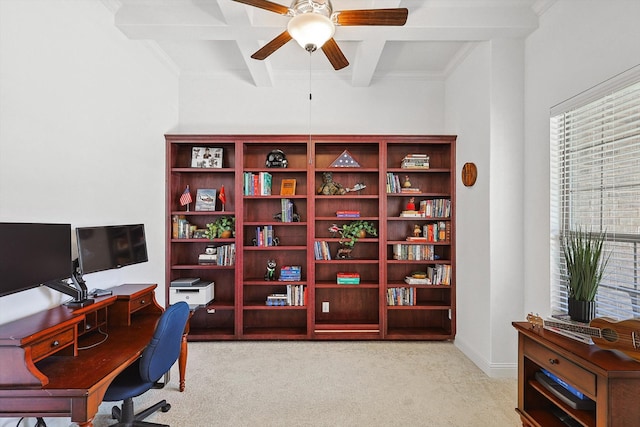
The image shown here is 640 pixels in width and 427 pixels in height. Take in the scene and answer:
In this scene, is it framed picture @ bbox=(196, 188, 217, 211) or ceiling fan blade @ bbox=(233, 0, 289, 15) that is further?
framed picture @ bbox=(196, 188, 217, 211)

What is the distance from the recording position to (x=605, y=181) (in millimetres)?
2143

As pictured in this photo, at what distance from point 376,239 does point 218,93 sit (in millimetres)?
2643

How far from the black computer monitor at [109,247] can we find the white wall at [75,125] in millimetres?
163

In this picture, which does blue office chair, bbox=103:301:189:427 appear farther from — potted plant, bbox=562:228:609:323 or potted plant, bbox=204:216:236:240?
potted plant, bbox=562:228:609:323

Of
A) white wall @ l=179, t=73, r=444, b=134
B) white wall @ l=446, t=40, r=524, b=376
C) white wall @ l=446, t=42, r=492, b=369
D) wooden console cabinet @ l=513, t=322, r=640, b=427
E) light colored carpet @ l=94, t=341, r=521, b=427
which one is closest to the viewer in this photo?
wooden console cabinet @ l=513, t=322, r=640, b=427

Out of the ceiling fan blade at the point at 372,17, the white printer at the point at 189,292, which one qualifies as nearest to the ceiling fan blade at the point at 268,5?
the ceiling fan blade at the point at 372,17

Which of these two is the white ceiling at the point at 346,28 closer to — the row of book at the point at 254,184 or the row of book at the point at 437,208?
the row of book at the point at 254,184

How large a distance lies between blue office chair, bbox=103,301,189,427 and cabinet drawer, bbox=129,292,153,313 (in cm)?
43

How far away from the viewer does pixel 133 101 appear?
10.1 ft

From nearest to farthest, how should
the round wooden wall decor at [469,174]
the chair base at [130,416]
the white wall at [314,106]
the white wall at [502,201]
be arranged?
the chair base at [130,416] < the white wall at [502,201] < the round wooden wall decor at [469,174] < the white wall at [314,106]

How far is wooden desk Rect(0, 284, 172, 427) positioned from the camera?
1.49 meters

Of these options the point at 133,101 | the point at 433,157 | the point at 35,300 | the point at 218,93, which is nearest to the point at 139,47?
the point at 133,101

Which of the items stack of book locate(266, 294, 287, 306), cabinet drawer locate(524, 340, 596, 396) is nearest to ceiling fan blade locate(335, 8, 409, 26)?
cabinet drawer locate(524, 340, 596, 396)

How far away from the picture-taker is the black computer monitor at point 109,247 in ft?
7.39
